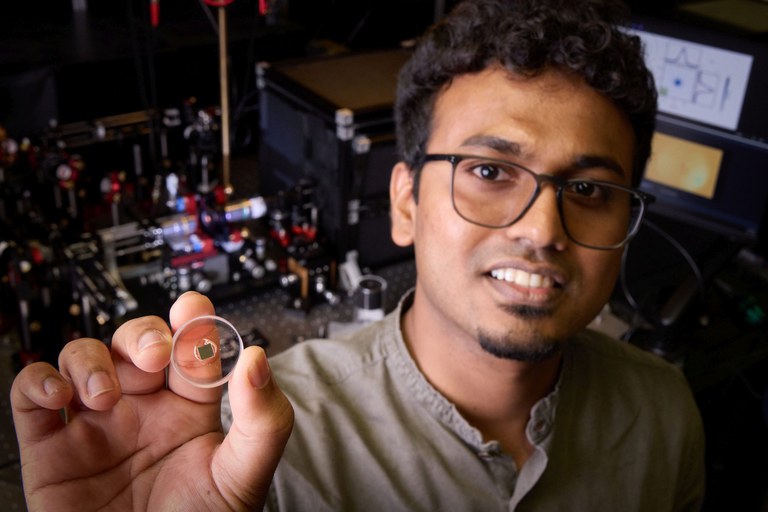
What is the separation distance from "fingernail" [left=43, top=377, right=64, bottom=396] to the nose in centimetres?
63

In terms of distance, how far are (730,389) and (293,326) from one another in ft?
3.95

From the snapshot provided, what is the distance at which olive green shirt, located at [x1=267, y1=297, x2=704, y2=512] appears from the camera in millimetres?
1150

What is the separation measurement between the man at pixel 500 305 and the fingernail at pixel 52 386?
0.42m

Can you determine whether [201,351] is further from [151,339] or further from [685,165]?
[685,165]

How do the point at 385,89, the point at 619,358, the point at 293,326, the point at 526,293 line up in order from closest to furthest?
the point at 526,293 < the point at 619,358 < the point at 293,326 < the point at 385,89

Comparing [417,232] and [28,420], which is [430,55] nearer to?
[417,232]

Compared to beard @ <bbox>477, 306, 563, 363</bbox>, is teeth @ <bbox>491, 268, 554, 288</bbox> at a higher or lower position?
higher

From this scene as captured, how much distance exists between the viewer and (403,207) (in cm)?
136

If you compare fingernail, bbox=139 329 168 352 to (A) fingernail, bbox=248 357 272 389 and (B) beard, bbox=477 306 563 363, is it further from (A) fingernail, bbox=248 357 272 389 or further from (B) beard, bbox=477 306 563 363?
(B) beard, bbox=477 306 563 363

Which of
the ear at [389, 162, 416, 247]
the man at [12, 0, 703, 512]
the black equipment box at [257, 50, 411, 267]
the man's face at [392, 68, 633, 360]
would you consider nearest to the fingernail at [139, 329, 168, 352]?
the man at [12, 0, 703, 512]

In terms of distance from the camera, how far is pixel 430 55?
4.26 ft

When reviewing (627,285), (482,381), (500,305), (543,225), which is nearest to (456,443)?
(482,381)

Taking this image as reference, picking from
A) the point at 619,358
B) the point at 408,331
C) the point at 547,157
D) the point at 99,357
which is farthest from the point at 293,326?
the point at 99,357

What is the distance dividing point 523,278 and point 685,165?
1.24 metres
